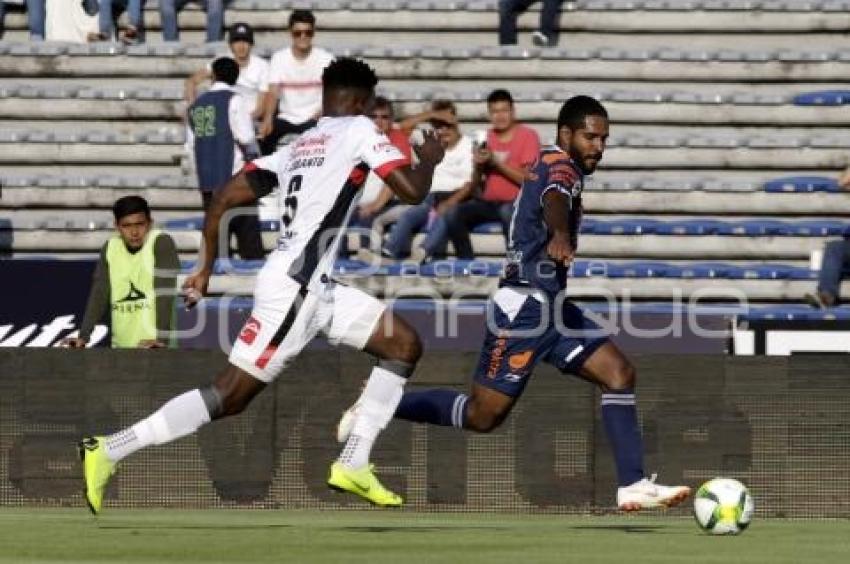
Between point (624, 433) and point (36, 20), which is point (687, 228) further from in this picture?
point (624, 433)

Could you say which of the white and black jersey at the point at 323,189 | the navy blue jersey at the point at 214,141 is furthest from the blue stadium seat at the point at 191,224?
the white and black jersey at the point at 323,189

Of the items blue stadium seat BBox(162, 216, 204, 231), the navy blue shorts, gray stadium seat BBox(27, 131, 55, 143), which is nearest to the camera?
the navy blue shorts

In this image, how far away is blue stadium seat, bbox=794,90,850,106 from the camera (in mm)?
21250

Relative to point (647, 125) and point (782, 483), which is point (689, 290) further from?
point (782, 483)

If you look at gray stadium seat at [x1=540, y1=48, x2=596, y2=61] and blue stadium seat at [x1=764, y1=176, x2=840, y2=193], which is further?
gray stadium seat at [x1=540, y1=48, x2=596, y2=61]

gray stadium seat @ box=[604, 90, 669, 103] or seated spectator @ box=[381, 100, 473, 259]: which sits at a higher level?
gray stadium seat @ box=[604, 90, 669, 103]

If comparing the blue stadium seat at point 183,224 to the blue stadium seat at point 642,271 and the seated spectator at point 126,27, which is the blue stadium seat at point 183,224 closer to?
the seated spectator at point 126,27

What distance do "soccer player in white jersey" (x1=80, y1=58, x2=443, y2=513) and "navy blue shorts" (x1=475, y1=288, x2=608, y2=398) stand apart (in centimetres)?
62

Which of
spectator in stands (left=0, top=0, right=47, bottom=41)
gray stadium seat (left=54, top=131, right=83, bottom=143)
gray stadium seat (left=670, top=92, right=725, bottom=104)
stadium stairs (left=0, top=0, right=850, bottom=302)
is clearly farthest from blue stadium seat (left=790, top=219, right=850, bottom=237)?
spectator in stands (left=0, top=0, right=47, bottom=41)

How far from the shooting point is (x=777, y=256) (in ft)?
66.1

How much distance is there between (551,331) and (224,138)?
8.35 meters

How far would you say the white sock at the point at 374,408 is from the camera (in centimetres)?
1159

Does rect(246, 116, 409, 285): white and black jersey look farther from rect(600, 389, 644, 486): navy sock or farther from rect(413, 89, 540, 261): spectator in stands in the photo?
rect(413, 89, 540, 261): spectator in stands

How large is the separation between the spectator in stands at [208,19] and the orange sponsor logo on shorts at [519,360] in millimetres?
11247
